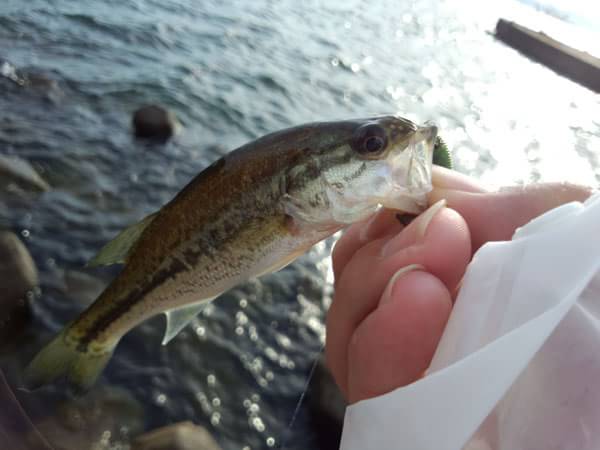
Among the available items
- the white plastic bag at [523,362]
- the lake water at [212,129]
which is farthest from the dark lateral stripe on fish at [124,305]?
the lake water at [212,129]

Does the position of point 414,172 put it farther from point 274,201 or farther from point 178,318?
point 178,318

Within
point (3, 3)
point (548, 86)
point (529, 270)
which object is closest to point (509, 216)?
point (529, 270)

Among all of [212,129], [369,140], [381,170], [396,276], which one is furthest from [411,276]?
[212,129]

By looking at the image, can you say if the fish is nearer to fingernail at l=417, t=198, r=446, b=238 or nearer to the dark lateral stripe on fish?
the dark lateral stripe on fish

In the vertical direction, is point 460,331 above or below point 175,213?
above

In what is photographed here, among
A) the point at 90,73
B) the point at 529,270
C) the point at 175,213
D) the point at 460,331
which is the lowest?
the point at 90,73

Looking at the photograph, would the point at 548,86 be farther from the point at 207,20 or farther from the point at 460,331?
the point at 460,331
